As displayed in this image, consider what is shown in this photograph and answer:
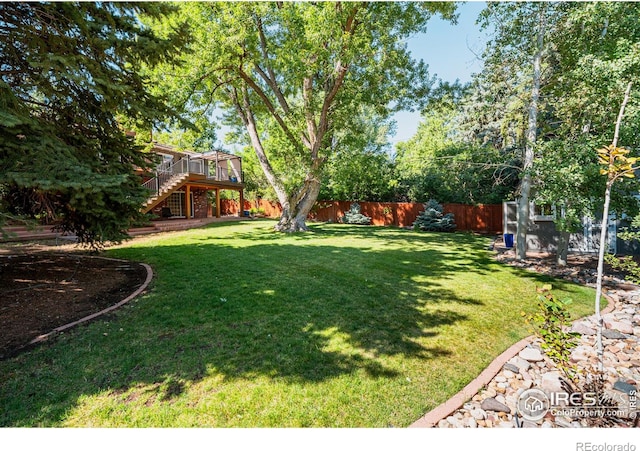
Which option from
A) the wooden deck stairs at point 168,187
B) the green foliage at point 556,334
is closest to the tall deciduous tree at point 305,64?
the wooden deck stairs at point 168,187

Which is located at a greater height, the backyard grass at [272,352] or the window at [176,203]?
the window at [176,203]

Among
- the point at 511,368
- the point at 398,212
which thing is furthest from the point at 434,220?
the point at 511,368

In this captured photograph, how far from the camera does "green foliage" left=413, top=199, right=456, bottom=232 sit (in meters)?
16.1

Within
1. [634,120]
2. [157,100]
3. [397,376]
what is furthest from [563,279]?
[157,100]

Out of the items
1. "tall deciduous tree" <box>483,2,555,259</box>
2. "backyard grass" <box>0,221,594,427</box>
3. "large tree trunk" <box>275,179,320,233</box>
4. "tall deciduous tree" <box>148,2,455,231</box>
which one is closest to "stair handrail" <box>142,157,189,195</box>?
"tall deciduous tree" <box>148,2,455,231</box>

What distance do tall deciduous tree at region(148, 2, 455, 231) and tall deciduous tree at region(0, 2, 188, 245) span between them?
520 cm

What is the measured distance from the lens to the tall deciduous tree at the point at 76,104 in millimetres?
3658

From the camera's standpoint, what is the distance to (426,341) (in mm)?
3469

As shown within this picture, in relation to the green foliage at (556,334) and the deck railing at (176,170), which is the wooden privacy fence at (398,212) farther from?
the green foliage at (556,334)

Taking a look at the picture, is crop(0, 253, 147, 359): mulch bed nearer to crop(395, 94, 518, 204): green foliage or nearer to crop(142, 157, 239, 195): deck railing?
crop(142, 157, 239, 195): deck railing

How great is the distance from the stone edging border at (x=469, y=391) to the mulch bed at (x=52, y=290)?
4.20 meters

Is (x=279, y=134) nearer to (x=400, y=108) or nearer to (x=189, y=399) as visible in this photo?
(x=400, y=108)

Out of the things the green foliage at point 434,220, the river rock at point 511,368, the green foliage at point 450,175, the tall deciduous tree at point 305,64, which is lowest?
the river rock at point 511,368

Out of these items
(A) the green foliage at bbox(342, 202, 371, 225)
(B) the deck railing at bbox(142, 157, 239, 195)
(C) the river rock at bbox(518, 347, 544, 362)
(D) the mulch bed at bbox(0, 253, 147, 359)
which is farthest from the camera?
(A) the green foliage at bbox(342, 202, 371, 225)
